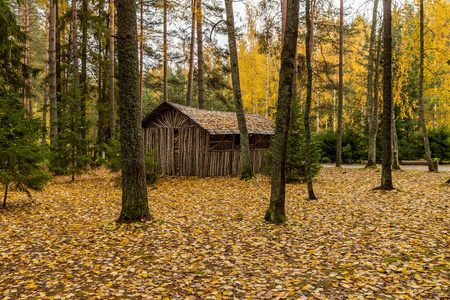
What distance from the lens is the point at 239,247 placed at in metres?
4.98

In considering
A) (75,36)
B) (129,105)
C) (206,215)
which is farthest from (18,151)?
(75,36)

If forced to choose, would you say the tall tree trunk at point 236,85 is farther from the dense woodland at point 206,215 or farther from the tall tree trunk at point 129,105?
the tall tree trunk at point 129,105

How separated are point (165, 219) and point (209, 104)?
24.4 metres

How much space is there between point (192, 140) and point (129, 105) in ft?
27.0

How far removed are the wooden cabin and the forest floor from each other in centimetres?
546

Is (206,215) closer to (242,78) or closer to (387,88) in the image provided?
(387,88)

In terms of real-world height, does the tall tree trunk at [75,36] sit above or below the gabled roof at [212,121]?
above

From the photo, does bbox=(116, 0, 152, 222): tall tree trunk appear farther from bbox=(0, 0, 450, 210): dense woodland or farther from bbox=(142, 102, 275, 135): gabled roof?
bbox=(142, 102, 275, 135): gabled roof

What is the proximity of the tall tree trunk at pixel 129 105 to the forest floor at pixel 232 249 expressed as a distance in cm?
A: 92

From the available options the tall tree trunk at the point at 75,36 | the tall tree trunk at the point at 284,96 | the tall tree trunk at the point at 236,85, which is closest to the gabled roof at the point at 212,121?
the tall tree trunk at the point at 236,85

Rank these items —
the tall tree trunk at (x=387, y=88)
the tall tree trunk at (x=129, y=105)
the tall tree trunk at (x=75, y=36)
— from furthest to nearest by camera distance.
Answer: the tall tree trunk at (x=75, y=36)
the tall tree trunk at (x=387, y=88)
the tall tree trunk at (x=129, y=105)

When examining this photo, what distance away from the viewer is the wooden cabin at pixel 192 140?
1372 centimetres

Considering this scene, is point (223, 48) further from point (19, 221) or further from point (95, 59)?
point (19, 221)

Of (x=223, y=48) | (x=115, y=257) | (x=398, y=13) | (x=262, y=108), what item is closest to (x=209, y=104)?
(x=262, y=108)
